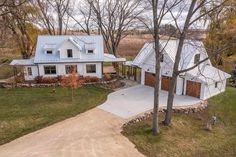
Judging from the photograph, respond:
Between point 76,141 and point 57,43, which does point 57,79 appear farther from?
point 76,141

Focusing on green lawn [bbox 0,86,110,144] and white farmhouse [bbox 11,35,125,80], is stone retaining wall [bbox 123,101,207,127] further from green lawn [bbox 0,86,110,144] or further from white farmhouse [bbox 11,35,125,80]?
white farmhouse [bbox 11,35,125,80]

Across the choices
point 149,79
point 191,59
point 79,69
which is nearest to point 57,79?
point 79,69

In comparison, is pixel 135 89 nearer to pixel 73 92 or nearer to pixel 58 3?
pixel 73 92

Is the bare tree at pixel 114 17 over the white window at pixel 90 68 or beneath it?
over

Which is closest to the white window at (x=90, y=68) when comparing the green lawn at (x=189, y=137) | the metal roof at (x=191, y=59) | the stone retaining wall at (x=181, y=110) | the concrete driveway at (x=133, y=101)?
the concrete driveway at (x=133, y=101)

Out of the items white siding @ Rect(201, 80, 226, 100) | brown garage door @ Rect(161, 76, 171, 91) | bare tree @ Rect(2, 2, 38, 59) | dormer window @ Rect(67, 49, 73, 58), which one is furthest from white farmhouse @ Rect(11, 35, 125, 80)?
white siding @ Rect(201, 80, 226, 100)

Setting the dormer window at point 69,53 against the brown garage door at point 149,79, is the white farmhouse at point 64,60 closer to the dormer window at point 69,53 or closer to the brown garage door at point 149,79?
the dormer window at point 69,53
